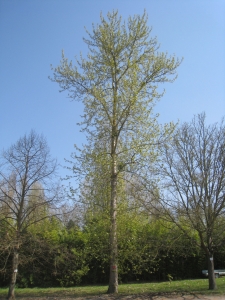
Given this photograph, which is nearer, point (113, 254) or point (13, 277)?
point (13, 277)

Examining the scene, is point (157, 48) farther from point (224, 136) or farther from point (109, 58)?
point (224, 136)

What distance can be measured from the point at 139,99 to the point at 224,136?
417 centimetres

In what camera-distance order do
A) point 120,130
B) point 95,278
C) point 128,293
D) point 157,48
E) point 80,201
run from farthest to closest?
point 95,278 < point 157,48 < point 120,130 < point 80,201 < point 128,293

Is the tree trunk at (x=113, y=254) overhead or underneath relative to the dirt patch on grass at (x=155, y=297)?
overhead

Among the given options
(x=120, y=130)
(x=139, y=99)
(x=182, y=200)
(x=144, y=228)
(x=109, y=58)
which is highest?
(x=109, y=58)

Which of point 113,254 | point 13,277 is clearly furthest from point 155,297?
point 13,277

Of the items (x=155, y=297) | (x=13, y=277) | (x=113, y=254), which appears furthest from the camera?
(x=113, y=254)

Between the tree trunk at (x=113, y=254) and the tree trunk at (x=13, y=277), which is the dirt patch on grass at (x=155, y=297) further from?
the tree trunk at (x=13, y=277)

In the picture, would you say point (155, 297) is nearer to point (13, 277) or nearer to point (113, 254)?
point (113, 254)

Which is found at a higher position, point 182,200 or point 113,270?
point 182,200

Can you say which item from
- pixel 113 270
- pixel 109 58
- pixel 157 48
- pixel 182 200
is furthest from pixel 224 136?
pixel 113 270

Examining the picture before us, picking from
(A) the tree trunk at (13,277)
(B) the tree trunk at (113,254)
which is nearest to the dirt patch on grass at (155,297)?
(B) the tree trunk at (113,254)

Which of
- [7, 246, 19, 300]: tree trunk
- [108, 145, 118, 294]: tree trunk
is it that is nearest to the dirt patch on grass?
[108, 145, 118, 294]: tree trunk

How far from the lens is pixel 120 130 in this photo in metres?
13.8
